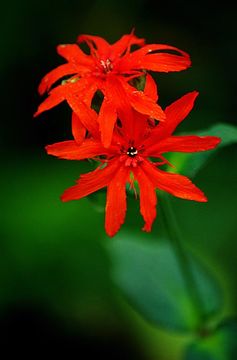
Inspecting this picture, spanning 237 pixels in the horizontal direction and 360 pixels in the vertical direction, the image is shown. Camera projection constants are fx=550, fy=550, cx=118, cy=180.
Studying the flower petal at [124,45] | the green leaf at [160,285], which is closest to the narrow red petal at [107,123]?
the flower petal at [124,45]

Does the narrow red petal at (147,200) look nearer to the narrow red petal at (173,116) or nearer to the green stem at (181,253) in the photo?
the narrow red petal at (173,116)

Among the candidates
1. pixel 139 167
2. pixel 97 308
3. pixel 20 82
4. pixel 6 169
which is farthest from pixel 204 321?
pixel 20 82

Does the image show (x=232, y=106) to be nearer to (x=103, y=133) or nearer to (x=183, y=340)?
(x=183, y=340)

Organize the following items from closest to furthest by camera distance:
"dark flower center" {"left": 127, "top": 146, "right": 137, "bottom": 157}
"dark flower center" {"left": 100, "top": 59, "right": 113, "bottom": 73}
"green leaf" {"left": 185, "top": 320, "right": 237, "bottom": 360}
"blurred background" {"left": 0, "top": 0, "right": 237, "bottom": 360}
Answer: "dark flower center" {"left": 127, "top": 146, "right": 137, "bottom": 157} → "dark flower center" {"left": 100, "top": 59, "right": 113, "bottom": 73} → "green leaf" {"left": 185, "top": 320, "right": 237, "bottom": 360} → "blurred background" {"left": 0, "top": 0, "right": 237, "bottom": 360}

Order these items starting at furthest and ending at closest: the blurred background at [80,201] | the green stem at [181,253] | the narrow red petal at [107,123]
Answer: the blurred background at [80,201] → the green stem at [181,253] → the narrow red petal at [107,123]

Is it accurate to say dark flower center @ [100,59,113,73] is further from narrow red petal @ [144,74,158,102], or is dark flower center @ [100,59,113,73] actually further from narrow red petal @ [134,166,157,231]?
narrow red petal @ [134,166,157,231]

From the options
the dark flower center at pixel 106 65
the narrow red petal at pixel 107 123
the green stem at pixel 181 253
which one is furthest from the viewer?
the green stem at pixel 181 253

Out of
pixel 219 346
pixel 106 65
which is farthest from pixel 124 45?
pixel 219 346

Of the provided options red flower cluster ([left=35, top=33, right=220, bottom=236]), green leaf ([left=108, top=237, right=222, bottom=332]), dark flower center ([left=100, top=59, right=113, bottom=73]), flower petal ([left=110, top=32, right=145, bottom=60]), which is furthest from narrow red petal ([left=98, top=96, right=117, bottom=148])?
green leaf ([left=108, top=237, right=222, bottom=332])
